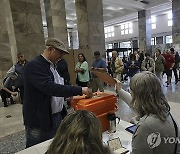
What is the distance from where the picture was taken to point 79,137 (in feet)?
1.99

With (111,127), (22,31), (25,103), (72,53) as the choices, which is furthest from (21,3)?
(111,127)

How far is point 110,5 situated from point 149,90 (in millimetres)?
13152

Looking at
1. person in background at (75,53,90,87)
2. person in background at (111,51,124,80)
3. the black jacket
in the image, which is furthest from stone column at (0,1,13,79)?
the black jacket

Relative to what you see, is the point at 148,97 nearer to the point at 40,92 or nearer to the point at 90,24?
the point at 40,92

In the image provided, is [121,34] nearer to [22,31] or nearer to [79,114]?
[22,31]

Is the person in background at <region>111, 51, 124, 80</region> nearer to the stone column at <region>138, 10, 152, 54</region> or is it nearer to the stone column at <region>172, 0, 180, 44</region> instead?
the stone column at <region>172, 0, 180, 44</region>

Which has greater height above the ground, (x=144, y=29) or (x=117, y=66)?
(x=144, y=29)

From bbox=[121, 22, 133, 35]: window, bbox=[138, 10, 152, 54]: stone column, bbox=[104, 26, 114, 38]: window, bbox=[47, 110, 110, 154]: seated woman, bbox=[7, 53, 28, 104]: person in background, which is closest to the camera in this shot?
bbox=[47, 110, 110, 154]: seated woman

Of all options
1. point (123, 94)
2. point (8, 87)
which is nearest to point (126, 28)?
point (8, 87)

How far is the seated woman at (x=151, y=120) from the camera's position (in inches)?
38.6

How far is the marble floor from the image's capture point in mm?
2666

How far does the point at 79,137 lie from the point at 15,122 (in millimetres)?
3480

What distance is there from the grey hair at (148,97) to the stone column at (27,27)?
4215mm

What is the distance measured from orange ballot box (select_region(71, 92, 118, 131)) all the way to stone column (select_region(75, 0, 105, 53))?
16.9 feet
